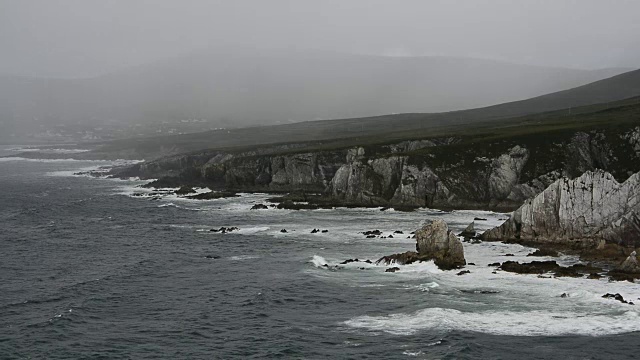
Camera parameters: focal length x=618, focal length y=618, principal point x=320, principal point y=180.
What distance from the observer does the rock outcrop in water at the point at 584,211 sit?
226 ft

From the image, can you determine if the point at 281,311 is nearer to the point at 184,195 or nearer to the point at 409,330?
the point at 409,330

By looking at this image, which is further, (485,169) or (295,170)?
(295,170)

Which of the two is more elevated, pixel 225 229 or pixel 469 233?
pixel 225 229

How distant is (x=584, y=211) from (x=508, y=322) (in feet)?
111

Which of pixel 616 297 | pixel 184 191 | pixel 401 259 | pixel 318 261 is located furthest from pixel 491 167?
pixel 184 191

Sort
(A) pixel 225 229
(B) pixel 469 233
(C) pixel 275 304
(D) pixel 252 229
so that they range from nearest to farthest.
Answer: (C) pixel 275 304
(B) pixel 469 233
(A) pixel 225 229
(D) pixel 252 229

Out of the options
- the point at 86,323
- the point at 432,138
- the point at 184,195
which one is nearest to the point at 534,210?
the point at 86,323

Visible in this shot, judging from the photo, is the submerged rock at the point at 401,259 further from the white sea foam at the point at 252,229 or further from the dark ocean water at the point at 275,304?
the white sea foam at the point at 252,229

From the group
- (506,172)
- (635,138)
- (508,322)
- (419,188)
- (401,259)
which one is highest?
(635,138)

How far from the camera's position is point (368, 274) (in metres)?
59.5

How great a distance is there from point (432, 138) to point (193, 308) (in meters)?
106

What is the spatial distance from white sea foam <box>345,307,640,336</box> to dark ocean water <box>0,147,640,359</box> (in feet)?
0.43

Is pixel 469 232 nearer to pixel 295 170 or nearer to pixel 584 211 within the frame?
pixel 584 211

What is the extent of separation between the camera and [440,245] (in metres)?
64.1
